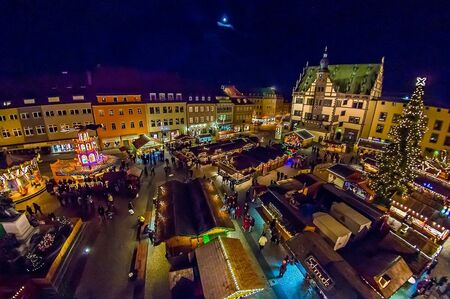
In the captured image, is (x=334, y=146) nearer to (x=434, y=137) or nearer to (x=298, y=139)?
(x=298, y=139)

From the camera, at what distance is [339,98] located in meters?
41.4

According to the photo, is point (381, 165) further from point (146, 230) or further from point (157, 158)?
point (157, 158)

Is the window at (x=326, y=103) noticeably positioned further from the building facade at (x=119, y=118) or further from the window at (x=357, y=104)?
the building facade at (x=119, y=118)

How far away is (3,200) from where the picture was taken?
12.9 m

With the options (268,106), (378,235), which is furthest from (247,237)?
(268,106)

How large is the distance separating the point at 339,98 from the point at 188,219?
137 ft

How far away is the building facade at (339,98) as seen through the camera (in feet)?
129

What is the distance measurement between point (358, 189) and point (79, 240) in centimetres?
2713

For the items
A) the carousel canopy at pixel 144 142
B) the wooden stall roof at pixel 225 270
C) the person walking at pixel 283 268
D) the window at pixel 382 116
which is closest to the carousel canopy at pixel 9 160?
the carousel canopy at pixel 144 142

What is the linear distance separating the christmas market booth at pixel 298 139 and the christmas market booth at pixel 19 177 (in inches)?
1475

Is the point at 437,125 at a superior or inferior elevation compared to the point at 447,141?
superior

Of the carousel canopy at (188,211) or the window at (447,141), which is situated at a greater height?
the window at (447,141)

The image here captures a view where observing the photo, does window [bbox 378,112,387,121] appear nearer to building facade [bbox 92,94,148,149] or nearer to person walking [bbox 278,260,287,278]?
person walking [bbox 278,260,287,278]

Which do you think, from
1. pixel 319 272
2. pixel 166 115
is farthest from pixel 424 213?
pixel 166 115
